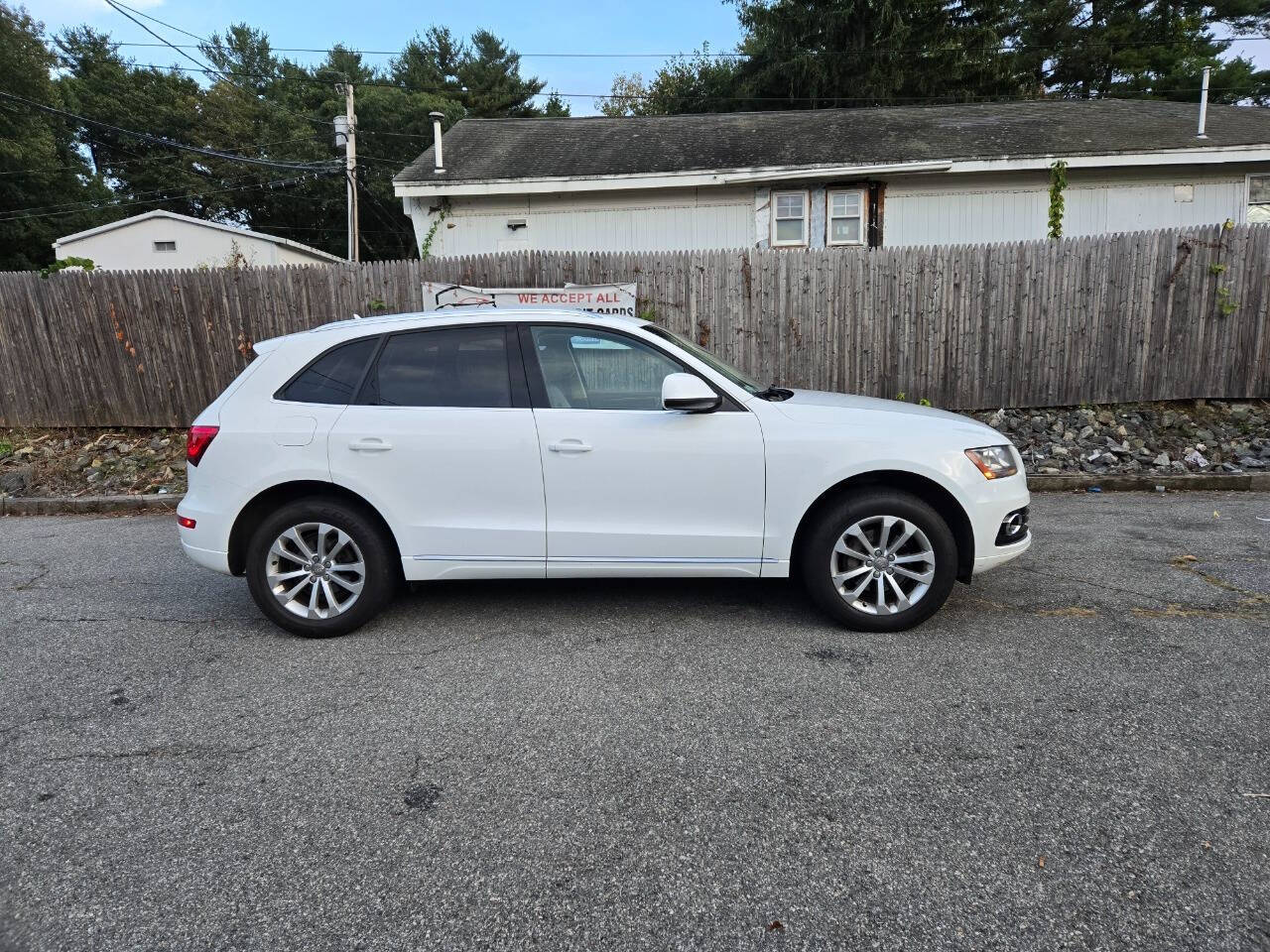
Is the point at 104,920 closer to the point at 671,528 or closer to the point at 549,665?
the point at 549,665

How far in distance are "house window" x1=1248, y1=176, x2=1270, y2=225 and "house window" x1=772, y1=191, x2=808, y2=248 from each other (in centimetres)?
728

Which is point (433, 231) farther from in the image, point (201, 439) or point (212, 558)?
point (212, 558)

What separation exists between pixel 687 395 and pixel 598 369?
573 millimetres

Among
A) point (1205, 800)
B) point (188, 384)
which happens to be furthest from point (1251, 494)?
point (188, 384)

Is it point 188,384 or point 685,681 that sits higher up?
point 188,384

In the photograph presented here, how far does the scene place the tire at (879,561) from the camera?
13.4ft

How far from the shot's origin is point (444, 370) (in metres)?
4.34

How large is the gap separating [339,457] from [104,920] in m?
2.39

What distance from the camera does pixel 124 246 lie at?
61.9ft

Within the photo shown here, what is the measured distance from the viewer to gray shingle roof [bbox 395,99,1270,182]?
12664 millimetres

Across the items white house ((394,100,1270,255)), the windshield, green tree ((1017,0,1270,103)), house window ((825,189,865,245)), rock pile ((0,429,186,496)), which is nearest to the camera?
the windshield

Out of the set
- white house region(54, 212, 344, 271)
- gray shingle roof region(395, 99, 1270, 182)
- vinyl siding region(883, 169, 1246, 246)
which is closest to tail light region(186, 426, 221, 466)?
gray shingle roof region(395, 99, 1270, 182)

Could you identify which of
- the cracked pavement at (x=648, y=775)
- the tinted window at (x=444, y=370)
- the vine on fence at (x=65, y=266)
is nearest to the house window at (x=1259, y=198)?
the cracked pavement at (x=648, y=775)

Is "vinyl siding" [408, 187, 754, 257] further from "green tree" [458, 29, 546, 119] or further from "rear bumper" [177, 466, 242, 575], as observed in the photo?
"green tree" [458, 29, 546, 119]
